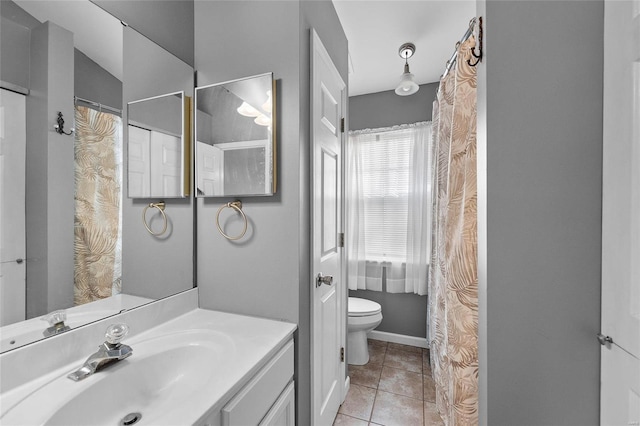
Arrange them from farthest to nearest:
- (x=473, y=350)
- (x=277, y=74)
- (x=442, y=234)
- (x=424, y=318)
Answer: (x=424, y=318) < (x=442, y=234) < (x=473, y=350) < (x=277, y=74)

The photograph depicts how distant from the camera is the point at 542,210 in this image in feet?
2.56

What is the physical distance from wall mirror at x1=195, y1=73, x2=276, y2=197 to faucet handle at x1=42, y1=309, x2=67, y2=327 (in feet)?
2.00

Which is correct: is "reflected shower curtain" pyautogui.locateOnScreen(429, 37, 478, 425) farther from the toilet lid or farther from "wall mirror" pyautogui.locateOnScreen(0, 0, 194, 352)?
"wall mirror" pyautogui.locateOnScreen(0, 0, 194, 352)

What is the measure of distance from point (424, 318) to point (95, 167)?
2.75 metres

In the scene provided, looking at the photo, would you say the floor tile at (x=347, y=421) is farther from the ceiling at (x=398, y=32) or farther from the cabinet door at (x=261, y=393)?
the ceiling at (x=398, y=32)

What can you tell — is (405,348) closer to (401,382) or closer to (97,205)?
(401,382)

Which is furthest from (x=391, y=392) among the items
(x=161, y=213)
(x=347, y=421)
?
(x=161, y=213)

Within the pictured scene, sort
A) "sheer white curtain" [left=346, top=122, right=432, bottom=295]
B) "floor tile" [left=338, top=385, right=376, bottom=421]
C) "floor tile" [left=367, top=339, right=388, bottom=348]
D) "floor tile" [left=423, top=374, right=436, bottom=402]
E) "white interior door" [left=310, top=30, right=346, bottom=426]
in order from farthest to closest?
"floor tile" [left=367, top=339, right=388, bottom=348], "sheer white curtain" [left=346, top=122, right=432, bottom=295], "floor tile" [left=423, top=374, right=436, bottom=402], "floor tile" [left=338, top=385, right=376, bottom=421], "white interior door" [left=310, top=30, right=346, bottom=426]

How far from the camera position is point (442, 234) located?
70.0 inches

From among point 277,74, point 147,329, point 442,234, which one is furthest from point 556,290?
point 147,329

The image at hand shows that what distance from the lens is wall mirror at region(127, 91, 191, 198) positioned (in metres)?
1.09

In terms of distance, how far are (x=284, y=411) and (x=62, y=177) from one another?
1121 millimetres

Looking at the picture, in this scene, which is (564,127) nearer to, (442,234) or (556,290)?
(556,290)

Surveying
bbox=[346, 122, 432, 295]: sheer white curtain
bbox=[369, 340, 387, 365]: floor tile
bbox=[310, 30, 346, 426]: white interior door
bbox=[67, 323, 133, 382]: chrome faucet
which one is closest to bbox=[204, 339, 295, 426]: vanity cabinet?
bbox=[310, 30, 346, 426]: white interior door
